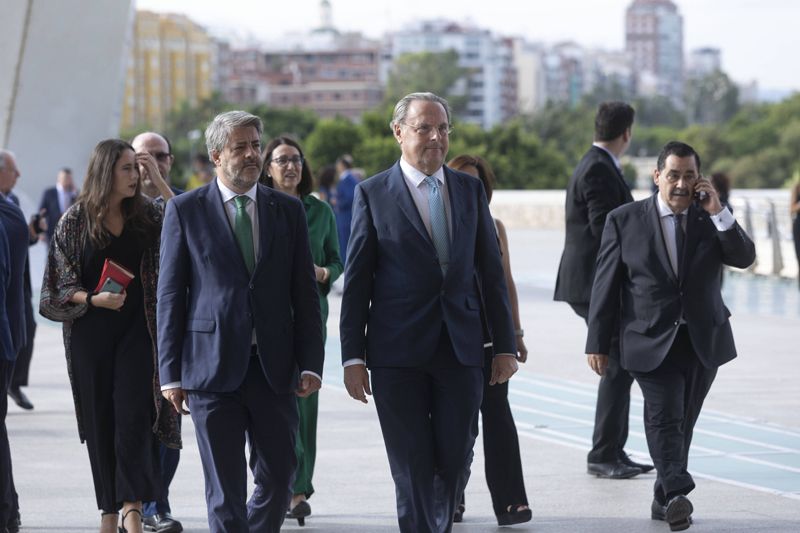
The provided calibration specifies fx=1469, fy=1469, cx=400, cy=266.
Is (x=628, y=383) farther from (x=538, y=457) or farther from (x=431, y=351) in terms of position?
(x=431, y=351)

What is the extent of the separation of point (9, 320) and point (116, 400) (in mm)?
679

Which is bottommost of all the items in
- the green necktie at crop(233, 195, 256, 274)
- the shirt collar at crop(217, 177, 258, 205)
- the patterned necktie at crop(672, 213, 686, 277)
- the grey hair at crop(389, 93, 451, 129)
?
the green necktie at crop(233, 195, 256, 274)

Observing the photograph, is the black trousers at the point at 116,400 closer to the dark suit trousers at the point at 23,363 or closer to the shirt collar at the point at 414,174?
the shirt collar at the point at 414,174

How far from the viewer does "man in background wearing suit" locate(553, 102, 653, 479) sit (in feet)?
25.1

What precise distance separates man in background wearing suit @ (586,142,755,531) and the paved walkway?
0.45 meters

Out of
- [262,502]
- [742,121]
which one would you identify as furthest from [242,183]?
[742,121]

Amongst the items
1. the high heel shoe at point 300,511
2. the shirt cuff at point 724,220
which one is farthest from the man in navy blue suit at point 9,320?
the shirt cuff at point 724,220

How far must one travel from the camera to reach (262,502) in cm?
507

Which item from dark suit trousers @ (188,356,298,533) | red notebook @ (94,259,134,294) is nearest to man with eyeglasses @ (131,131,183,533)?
red notebook @ (94,259,134,294)

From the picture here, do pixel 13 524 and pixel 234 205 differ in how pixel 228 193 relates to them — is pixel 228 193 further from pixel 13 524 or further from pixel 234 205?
pixel 13 524

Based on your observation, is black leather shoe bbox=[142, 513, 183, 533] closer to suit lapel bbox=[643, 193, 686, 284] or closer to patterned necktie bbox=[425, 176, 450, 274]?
patterned necktie bbox=[425, 176, 450, 274]

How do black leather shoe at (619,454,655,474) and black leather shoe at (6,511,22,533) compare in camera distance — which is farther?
black leather shoe at (619,454,655,474)

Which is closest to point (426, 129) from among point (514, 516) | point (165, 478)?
point (514, 516)

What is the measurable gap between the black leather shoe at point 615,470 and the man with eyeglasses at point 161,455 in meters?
2.29
